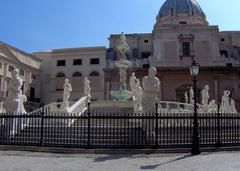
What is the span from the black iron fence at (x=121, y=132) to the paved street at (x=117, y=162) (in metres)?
1.03

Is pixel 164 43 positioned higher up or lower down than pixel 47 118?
higher up

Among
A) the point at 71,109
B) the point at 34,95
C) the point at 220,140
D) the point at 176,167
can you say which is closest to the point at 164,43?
the point at 34,95

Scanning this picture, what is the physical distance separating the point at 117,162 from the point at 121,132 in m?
3.08

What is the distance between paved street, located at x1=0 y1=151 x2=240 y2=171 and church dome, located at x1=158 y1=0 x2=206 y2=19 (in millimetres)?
48961

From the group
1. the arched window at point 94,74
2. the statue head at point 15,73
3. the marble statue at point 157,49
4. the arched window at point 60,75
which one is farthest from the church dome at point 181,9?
the statue head at point 15,73

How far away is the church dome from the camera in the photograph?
58281 millimetres

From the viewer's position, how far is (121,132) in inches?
516

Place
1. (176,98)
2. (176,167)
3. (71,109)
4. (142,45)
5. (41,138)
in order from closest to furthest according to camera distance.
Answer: (176,167) → (41,138) → (71,109) → (176,98) → (142,45)

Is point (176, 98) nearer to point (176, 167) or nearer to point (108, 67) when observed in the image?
point (108, 67)

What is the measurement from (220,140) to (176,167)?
4.24 meters

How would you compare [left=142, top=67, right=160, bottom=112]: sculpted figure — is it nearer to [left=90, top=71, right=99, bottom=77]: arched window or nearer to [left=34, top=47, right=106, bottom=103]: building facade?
[left=34, top=47, right=106, bottom=103]: building facade

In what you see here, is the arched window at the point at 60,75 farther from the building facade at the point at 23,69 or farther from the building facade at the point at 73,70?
the building facade at the point at 23,69

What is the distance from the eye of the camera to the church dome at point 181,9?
5828 cm

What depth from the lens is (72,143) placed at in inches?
495
